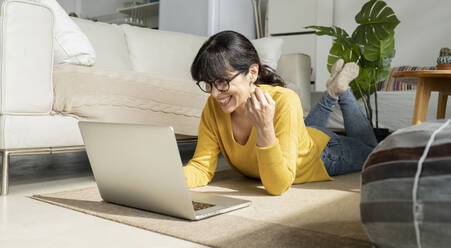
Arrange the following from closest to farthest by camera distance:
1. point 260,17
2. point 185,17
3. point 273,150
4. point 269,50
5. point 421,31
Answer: point 273,150 < point 269,50 < point 421,31 < point 185,17 < point 260,17

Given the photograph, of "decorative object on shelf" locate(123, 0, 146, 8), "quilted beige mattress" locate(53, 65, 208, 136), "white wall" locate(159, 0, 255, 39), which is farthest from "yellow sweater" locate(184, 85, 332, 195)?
"decorative object on shelf" locate(123, 0, 146, 8)

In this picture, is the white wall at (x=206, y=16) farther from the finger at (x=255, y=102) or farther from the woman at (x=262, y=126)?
the finger at (x=255, y=102)

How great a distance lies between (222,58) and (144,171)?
404mm

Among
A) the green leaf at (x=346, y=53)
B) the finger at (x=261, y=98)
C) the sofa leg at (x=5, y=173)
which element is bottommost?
the sofa leg at (x=5, y=173)

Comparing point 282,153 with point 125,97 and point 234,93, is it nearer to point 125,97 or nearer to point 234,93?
point 234,93

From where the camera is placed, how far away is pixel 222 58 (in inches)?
49.0

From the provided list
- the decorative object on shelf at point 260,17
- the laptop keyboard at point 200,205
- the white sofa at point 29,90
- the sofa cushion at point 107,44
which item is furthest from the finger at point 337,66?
the decorative object on shelf at point 260,17

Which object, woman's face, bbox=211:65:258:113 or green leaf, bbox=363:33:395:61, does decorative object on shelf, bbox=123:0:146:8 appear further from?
woman's face, bbox=211:65:258:113

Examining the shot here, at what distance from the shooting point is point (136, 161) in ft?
3.58

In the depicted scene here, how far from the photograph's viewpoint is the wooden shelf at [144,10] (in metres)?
5.21

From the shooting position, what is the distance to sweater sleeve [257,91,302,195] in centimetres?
123

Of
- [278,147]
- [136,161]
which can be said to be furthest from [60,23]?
[278,147]

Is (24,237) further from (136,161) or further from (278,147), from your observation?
(278,147)

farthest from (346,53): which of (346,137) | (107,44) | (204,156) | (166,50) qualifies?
(204,156)
